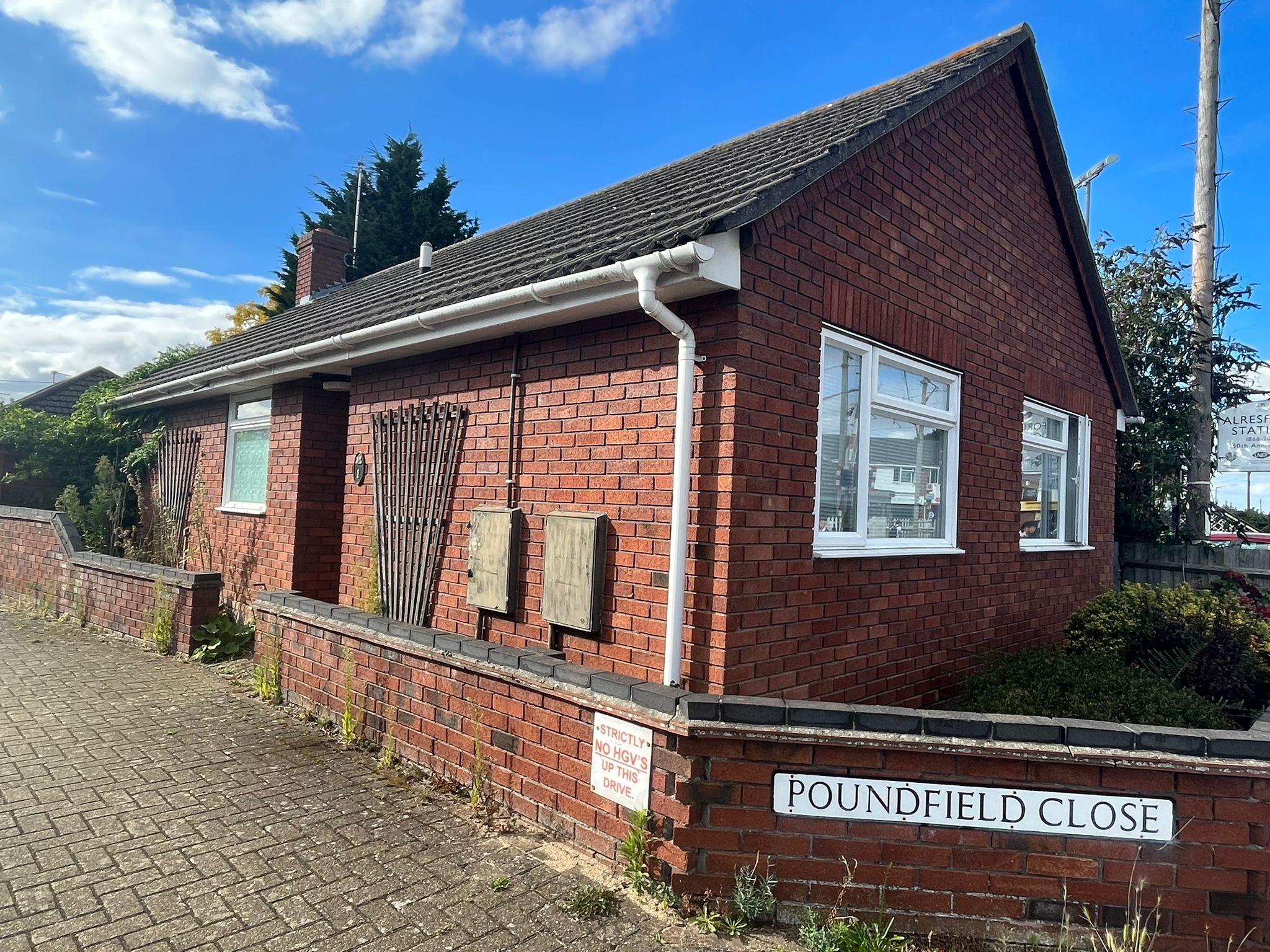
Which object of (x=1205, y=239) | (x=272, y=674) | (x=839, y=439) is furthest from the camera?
(x=1205, y=239)

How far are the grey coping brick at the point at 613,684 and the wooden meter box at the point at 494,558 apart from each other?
1314mm

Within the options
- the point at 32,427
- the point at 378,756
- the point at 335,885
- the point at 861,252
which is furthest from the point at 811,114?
the point at 32,427

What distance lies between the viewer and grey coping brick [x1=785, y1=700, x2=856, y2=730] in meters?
2.99

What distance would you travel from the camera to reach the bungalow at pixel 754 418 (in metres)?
3.77

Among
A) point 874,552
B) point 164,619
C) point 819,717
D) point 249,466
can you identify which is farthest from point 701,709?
point 249,466

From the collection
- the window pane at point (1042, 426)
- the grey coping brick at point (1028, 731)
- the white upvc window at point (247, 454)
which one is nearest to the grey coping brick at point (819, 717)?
the grey coping brick at point (1028, 731)

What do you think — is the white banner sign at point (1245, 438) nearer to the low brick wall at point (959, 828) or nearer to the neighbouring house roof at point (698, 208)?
the neighbouring house roof at point (698, 208)

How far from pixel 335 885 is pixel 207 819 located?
1061 mm

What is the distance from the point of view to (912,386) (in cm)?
520

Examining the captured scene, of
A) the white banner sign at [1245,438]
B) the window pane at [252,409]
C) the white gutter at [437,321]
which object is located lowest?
the window pane at [252,409]

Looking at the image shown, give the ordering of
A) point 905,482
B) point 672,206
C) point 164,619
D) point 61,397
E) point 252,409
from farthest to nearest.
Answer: point 61,397, point 252,409, point 164,619, point 905,482, point 672,206

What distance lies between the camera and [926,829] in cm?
294

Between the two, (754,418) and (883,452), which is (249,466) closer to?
(754,418)

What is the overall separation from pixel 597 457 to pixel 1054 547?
16.8 feet
